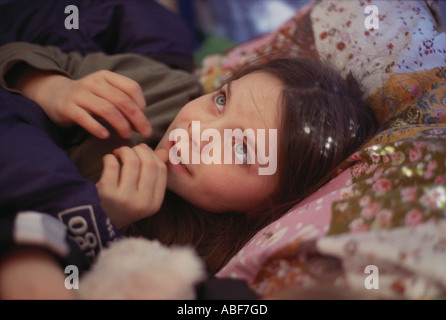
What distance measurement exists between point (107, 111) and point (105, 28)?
1.75 ft

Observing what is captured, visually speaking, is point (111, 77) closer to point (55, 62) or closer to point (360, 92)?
point (55, 62)

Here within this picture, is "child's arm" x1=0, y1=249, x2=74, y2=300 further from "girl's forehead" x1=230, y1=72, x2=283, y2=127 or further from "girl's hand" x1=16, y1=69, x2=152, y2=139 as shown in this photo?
"girl's forehead" x1=230, y1=72, x2=283, y2=127

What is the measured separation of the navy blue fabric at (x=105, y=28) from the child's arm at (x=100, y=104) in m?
0.35

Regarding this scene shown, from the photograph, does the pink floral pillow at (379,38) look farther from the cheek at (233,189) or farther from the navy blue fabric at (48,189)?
the navy blue fabric at (48,189)

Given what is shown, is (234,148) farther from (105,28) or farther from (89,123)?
(105,28)

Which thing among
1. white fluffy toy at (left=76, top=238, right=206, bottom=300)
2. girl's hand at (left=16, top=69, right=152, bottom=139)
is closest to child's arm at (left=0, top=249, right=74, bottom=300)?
white fluffy toy at (left=76, top=238, right=206, bottom=300)

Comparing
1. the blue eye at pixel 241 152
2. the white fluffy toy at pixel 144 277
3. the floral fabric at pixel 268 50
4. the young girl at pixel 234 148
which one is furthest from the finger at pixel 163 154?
the floral fabric at pixel 268 50

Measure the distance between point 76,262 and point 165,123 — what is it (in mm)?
423

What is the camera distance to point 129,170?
617mm

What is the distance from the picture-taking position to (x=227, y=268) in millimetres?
609

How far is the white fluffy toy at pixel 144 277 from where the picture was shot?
430 millimetres

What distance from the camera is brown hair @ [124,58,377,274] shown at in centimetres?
72

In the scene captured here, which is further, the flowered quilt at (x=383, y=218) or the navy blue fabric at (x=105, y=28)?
the navy blue fabric at (x=105, y=28)
